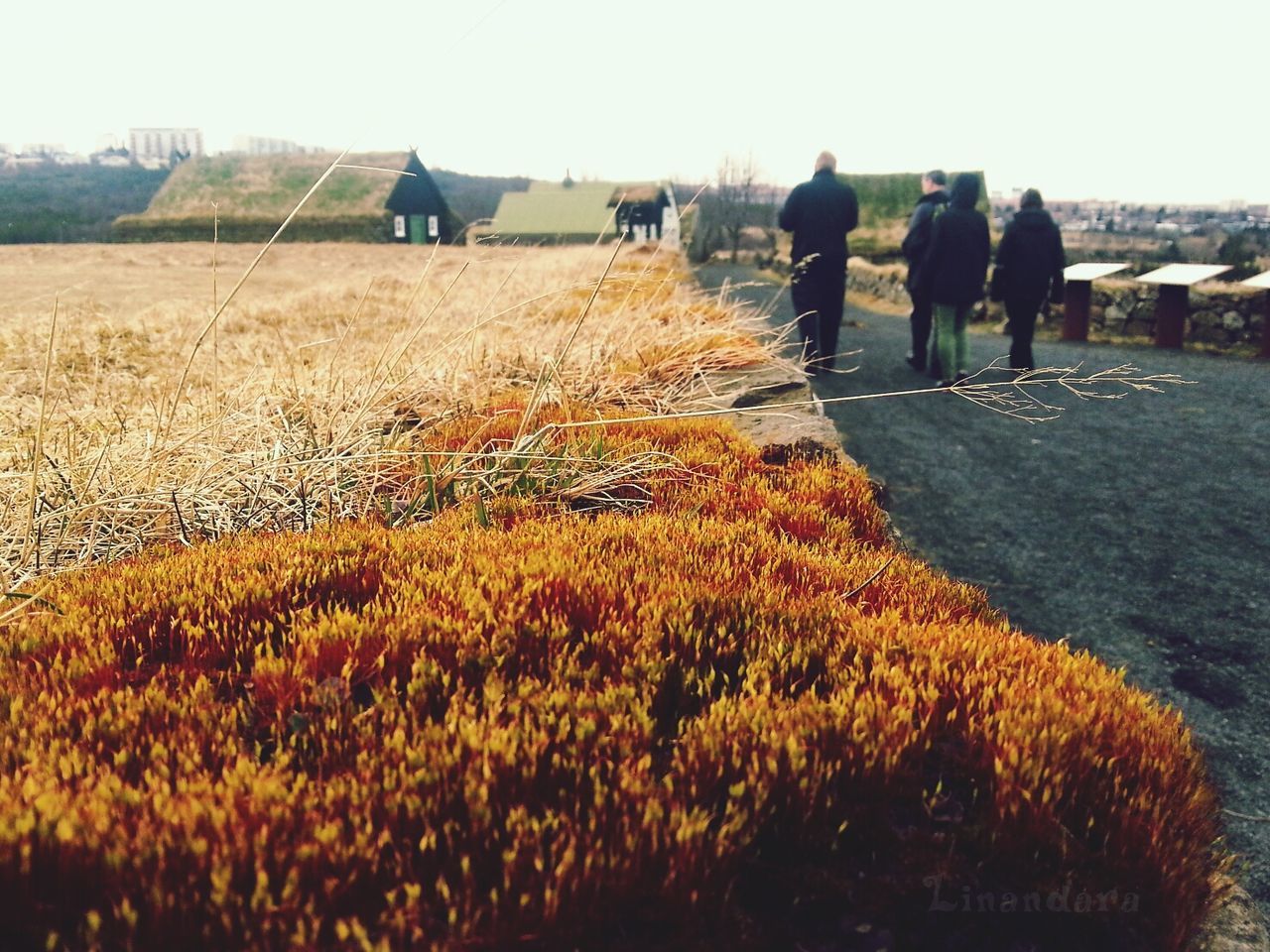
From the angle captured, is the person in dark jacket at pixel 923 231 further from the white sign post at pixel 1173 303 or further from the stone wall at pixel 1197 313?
the stone wall at pixel 1197 313

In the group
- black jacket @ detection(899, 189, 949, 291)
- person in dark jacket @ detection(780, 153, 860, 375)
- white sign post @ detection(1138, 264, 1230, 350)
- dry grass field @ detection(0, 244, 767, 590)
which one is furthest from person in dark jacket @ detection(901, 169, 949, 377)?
white sign post @ detection(1138, 264, 1230, 350)

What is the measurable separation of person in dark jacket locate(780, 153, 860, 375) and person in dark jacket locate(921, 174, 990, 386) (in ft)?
3.32

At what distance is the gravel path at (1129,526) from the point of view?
3689mm

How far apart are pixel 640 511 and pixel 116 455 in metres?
2.53

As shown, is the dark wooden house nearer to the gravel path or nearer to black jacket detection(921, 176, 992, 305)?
black jacket detection(921, 176, 992, 305)

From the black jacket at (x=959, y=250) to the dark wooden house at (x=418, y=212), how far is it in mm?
48905

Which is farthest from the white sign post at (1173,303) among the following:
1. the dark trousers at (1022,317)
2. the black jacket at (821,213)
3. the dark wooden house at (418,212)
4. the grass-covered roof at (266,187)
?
the dark wooden house at (418,212)

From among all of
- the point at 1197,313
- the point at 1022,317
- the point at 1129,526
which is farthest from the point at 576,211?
the point at 1129,526

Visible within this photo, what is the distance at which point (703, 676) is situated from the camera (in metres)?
2.10

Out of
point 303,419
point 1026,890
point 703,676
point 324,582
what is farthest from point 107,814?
point 303,419

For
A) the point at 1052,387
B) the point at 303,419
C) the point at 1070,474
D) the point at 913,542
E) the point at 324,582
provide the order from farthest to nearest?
the point at 1052,387, the point at 1070,474, the point at 913,542, the point at 303,419, the point at 324,582

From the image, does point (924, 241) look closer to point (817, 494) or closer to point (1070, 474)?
point (1070, 474)

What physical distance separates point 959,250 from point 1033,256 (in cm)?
152

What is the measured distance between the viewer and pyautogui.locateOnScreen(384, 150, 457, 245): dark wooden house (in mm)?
55219
